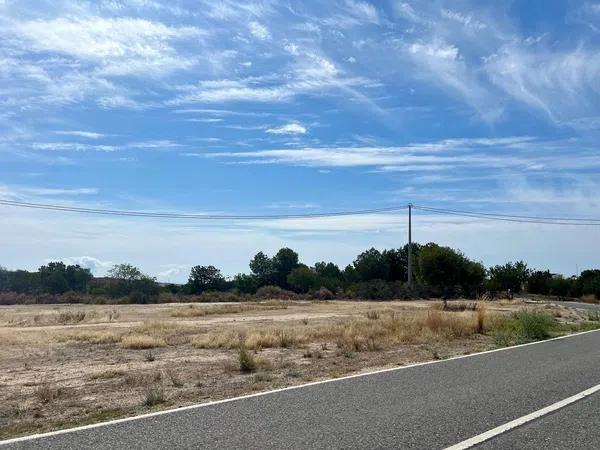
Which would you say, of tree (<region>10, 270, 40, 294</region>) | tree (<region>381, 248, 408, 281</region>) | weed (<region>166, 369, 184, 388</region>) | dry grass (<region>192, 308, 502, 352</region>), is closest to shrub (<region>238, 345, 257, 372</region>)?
weed (<region>166, 369, 184, 388</region>)

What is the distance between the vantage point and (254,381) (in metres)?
11.3

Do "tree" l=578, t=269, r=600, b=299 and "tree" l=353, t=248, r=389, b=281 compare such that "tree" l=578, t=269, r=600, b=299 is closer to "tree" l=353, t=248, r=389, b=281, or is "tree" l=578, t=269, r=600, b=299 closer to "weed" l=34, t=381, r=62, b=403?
"tree" l=353, t=248, r=389, b=281

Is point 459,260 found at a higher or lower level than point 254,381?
higher

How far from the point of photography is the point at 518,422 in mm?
7316

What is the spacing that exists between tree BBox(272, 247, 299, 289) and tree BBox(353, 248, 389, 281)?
1986cm

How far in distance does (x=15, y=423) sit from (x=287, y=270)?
385 ft

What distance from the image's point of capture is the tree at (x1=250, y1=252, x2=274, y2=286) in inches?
4865

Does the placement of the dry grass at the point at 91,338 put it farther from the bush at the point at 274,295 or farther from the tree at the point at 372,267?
the tree at the point at 372,267

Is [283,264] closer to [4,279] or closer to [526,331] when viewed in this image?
[4,279]

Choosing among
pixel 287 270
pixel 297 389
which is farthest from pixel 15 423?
pixel 287 270

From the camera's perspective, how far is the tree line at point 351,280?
243ft

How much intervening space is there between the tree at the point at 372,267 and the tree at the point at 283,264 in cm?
1986

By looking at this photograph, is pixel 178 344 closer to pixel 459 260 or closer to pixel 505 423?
pixel 505 423

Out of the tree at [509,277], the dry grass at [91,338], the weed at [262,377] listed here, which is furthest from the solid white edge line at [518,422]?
the tree at [509,277]
